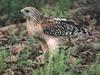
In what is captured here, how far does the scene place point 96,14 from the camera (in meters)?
12.3

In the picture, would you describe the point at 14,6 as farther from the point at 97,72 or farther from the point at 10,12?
the point at 97,72

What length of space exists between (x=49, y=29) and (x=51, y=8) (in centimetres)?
258

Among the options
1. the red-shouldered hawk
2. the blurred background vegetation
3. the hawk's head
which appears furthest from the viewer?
the blurred background vegetation

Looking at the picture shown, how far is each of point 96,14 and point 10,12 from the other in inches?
77.4

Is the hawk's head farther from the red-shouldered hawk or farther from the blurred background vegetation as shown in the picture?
the blurred background vegetation

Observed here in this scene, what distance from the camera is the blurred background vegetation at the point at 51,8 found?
11945mm

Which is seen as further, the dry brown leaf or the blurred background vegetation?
the blurred background vegetation

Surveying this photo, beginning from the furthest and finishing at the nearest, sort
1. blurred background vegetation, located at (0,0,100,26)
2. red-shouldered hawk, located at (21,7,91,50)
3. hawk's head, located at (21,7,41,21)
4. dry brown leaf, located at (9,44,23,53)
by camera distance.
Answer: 1. blurred background vegetation, located at (0,0,100,26)
2. dry brown leaf, located at (9,44,23,53)
3. hawk's head, located at (21,7,41,21)
4. red-shouldered hawk, located at (21,7,91,50)

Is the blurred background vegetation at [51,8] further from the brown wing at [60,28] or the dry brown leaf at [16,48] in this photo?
the brown wing at [60,28]

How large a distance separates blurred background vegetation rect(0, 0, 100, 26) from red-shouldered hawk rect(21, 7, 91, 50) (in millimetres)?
1982

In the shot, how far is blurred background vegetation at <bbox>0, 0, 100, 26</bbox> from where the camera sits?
11.9m

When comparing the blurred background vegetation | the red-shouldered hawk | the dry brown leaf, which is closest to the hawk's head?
the red-shouldered hawk

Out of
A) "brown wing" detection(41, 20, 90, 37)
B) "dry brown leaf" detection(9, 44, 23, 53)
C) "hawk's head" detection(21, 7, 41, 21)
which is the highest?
"hawk's head" detection(21, 7, 41, 21)

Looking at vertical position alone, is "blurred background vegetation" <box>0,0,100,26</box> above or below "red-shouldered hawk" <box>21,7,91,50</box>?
below
